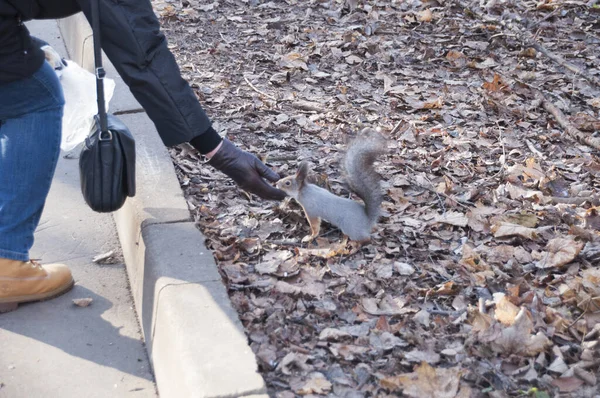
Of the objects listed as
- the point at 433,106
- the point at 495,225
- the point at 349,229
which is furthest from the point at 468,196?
the point at 433,106

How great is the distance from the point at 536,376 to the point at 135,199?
6.76 feet

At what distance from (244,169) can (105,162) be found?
2.11ft

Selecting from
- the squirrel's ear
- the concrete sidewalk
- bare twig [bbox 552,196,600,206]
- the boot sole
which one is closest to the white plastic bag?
the concrete sidewalk

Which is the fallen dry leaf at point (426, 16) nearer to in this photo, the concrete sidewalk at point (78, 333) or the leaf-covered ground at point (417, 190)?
the leaf-covered ground at point (417, 190)

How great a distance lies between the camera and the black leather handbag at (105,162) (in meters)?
2.84

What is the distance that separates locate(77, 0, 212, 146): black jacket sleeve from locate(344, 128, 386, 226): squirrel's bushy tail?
2.88ft

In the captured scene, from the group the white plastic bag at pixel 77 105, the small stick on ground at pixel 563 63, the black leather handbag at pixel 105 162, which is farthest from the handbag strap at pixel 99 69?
the small stick on ground at pixel 563 63

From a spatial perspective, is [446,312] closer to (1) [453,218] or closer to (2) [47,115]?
(1) [453,218]

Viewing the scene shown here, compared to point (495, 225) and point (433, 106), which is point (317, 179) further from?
point (433, 106)

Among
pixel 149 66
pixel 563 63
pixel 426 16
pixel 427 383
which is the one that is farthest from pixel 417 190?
pixel 426 16

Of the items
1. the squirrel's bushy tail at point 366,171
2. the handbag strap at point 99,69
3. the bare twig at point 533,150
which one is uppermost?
the handbag strap at point 99,69

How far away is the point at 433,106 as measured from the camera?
504 centimetres

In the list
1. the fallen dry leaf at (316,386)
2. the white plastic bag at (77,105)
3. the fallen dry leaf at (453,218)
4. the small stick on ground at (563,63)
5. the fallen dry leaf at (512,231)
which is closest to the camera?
the fallen dry leaf at (316,386)

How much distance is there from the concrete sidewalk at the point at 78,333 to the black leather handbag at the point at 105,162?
1.93 ft
